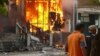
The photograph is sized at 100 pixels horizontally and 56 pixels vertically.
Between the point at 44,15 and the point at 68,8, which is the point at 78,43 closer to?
the point at 68,8

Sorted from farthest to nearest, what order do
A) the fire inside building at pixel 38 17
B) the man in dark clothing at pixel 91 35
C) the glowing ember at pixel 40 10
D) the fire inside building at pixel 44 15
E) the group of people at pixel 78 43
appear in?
the glowing ember at pixel 40 10 < the fire inside building at pixel 44 15 < the fire inside building at pixel 38 17 < the man in dark clothing at pixel 91 35 < the group of people at pixel 78 43

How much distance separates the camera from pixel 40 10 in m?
39.8

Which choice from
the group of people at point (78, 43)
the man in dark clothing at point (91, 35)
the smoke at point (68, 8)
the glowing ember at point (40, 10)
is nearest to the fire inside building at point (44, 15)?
the glowing ember at point (40, 10)

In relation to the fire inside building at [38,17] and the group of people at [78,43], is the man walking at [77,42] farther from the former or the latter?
the fire inside building at [38,17]

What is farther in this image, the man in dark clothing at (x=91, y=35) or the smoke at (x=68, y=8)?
the smoke at (x=68, y=8)

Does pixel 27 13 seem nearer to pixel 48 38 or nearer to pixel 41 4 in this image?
pixel 41 4

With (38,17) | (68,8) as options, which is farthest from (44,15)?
(68,8)

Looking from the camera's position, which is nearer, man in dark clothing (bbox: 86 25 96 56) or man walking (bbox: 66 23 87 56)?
man walking (bbox: 66 23 87 56)

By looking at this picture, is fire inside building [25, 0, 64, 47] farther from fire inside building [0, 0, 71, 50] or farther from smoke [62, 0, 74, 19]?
smoke [62, 0, 74, 19]

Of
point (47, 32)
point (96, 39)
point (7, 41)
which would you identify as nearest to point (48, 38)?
point (47, 32)

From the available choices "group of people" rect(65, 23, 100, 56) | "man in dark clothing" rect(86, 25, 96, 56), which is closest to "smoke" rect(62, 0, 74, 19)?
"man in dark clothing" rect(86, 25, 96, 56)

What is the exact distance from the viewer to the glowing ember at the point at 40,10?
3897 centimetres

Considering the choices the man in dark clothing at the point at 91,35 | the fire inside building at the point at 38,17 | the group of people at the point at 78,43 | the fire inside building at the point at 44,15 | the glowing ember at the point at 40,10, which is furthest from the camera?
the glowing ember at the point at 40,10

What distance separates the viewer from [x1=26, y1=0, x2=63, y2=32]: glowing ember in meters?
39.0
